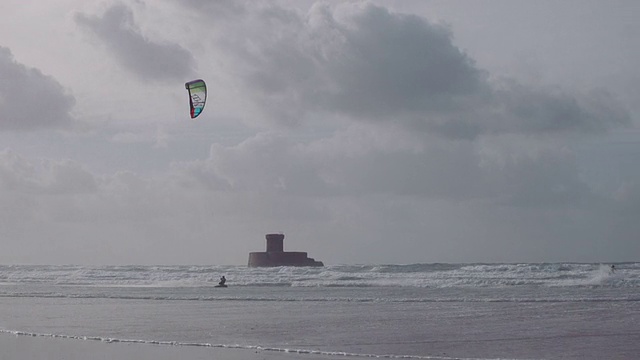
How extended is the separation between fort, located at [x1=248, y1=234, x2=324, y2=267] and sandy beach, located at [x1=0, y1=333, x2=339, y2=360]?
154 feet

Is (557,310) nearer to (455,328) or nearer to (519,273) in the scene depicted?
(455,328)

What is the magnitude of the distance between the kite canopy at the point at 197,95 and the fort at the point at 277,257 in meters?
37.6

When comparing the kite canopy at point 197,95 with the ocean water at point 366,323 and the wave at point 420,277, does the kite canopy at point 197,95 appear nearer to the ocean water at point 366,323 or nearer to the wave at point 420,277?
the ocean water at point 366,323

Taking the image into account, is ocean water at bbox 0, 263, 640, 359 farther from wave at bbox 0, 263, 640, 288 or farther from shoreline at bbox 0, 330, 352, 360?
wave at bbox 0, 263, 640, 288

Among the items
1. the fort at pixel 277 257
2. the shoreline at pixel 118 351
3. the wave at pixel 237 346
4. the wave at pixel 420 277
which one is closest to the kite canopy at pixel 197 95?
the wave at pixel 237 346

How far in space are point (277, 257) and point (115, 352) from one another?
48639 millimetres

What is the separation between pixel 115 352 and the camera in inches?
521

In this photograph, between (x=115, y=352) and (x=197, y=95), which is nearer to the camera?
(x=115, y=352)

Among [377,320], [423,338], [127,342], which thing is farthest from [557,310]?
[127,342]

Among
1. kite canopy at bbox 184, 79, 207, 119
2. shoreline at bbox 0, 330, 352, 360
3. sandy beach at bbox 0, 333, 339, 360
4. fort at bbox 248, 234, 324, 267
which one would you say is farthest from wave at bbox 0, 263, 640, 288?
sandy beach at bbox 0, 333, 339, 360

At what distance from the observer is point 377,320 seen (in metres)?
18.1

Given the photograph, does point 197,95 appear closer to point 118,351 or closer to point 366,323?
point 366,323

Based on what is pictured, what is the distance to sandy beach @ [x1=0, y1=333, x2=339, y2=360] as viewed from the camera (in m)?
12.5

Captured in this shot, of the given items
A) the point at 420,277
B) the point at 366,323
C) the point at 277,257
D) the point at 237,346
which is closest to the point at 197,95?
the point at 366,323
